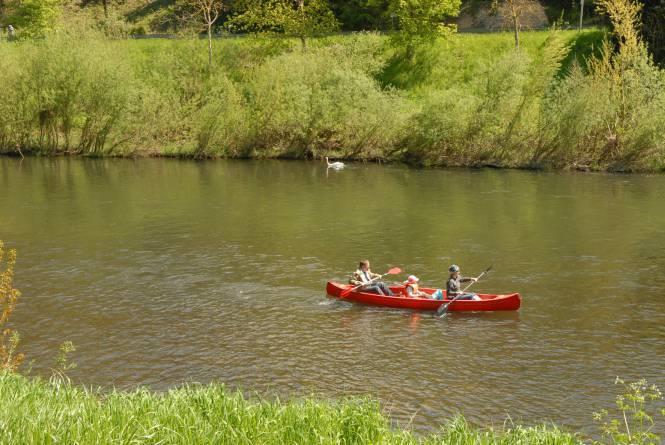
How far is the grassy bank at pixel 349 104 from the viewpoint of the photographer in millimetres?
51031

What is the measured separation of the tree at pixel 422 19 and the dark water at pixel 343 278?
27532 mm

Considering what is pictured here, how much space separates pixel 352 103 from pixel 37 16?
45.0 m

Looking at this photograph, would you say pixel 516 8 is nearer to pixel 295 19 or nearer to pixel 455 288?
pixel 295 19

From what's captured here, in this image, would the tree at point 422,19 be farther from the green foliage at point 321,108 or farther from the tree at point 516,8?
the green foliage at point 321,108

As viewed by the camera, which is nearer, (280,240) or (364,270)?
(364,270)

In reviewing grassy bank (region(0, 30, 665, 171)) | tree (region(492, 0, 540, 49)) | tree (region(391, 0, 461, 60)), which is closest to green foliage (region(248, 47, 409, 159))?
grassy bank (region(0, 30, 665, 171))

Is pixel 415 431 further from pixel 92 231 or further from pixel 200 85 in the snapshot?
pixel 200 85

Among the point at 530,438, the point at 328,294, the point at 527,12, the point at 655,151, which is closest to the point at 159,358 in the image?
the point at 328,294

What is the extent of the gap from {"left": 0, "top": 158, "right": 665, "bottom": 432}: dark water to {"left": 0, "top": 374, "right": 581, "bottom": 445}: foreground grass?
4363mm

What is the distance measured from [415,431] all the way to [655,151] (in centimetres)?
4145

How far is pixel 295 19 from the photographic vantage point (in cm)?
7431

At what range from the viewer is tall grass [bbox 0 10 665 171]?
5100cm

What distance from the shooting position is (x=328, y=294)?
75.4 ft

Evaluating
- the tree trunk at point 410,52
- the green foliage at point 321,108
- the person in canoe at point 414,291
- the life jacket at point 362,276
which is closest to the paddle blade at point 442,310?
the person in canoe at point 414,291
